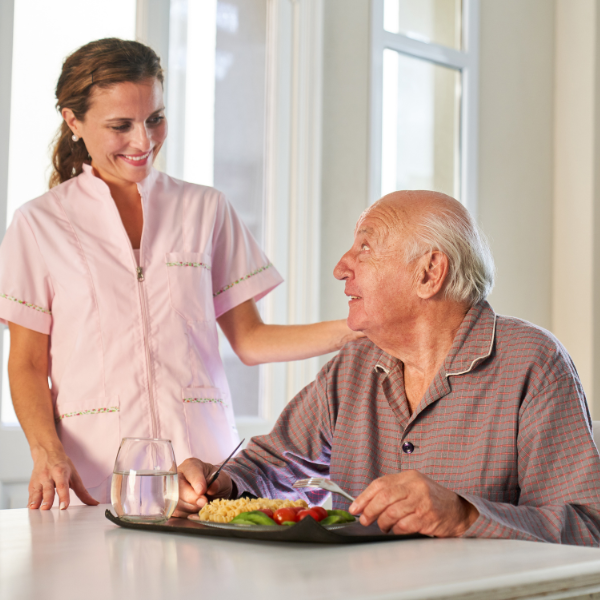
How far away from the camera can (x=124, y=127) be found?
192cm

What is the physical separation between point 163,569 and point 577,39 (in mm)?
3766

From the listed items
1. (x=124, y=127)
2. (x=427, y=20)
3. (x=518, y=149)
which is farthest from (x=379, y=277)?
(x=518, y=149)

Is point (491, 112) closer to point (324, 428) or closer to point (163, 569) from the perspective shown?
point (324, 428)

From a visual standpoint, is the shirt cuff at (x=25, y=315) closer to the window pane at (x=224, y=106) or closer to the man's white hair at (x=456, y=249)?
the man's white hair at (x=456, y=249)

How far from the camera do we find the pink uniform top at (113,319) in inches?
72.6

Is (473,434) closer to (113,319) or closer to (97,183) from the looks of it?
(113,319)

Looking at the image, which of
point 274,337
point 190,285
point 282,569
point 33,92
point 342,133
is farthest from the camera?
point 342,133

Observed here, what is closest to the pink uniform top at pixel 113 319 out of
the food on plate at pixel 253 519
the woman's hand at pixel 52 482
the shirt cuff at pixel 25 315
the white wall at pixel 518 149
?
the shirt cuff at pixel 25 315

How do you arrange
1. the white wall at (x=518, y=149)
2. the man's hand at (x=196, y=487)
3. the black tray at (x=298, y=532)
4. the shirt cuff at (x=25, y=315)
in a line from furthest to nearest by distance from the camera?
the white wall at (x=518, y=149)
the shirt cuff at (x=25, y=315)
the man's hand at (x=196, y=487)
the black tray at (x=298, y=532)

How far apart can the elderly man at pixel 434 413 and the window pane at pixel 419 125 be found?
1855 mm

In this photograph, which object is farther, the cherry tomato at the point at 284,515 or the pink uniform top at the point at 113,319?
the pink uniform top at the point at 113,319

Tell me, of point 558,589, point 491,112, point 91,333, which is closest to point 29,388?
point 91,333

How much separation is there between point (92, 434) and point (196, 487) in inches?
20.3

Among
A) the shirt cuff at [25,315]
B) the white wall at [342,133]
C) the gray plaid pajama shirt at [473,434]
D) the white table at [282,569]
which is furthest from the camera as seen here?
the white wall at [342,133]
